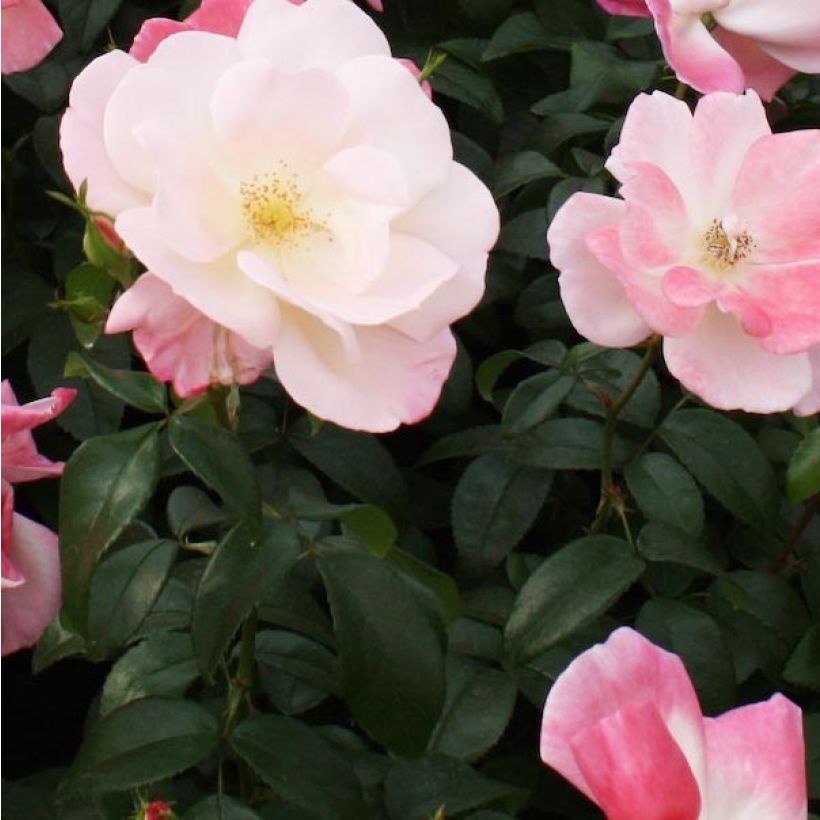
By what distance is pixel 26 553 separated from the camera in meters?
0.75

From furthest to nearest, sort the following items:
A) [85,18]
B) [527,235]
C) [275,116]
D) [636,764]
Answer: [85,18]
[527,235]
[275,116]
[636,764]

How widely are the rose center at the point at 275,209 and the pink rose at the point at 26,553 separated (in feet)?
0.40

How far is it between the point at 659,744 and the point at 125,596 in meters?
0.34

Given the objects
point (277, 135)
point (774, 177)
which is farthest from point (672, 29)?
point (277, 135)

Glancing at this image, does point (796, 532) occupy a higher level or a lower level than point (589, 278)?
lower

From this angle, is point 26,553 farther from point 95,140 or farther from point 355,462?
point 355,462

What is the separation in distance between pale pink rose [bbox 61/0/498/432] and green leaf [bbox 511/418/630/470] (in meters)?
0.33

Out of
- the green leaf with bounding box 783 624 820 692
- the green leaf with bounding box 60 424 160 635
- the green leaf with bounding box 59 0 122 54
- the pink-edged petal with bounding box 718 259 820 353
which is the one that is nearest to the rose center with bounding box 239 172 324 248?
the green leaf with bounding box 60 424 160 635

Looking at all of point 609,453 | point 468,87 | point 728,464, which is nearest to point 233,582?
point 609,453

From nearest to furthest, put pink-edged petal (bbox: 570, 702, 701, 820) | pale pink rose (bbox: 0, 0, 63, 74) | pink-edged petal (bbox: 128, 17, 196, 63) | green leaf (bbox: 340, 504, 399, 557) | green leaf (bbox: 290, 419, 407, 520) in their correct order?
pink-edged petal (bbox: 570, 702, 701, 820) < pink-edged petal (bbox: 128, 17, 196, 63) < green leaf (bbox: 340, 504, 399, 557) < pale pink rose (bbox: 0, 0, 63, 74) < green leaf (bbox: 290, 419, 407, 520)

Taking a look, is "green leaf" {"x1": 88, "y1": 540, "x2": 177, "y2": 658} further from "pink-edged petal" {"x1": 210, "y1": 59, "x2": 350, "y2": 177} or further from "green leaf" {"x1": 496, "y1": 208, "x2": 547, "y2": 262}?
"green leaf" {"x1": 496, "y1": 208, "x2": 547, "y2": 262}

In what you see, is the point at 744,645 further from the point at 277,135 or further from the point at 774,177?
the point at 277,135

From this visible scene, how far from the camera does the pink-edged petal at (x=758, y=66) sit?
3.10ft

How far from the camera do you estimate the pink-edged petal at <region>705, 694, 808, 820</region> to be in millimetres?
639
